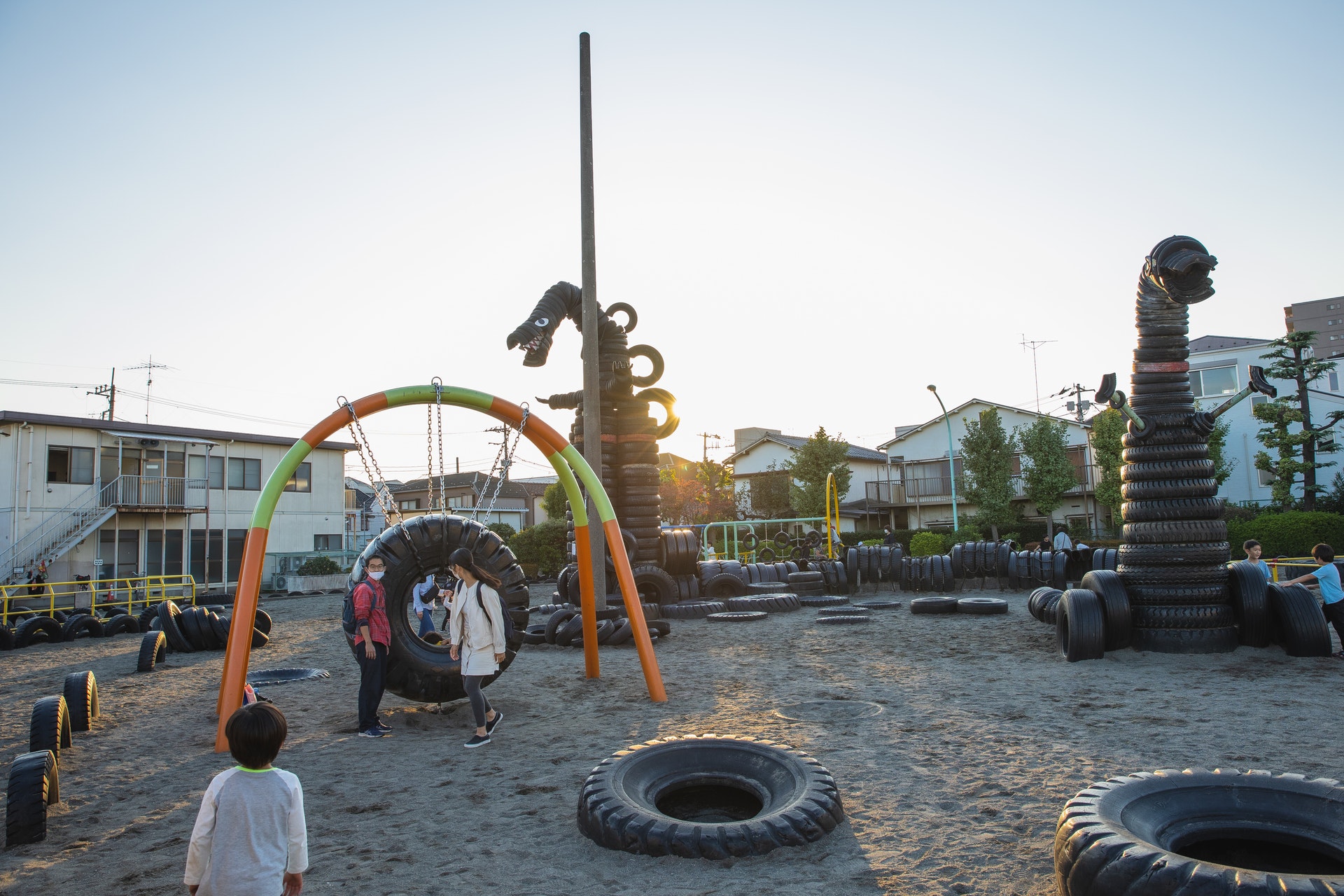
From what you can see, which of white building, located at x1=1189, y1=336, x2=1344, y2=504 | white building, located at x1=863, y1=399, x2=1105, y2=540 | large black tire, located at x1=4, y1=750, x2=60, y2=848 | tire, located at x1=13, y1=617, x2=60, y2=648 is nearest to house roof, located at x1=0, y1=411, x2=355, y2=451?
→ tire, located at x1=13, y1=617, x2=60, y2=648

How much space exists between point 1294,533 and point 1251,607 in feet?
68.9

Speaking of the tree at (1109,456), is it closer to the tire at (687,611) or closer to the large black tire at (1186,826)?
the tire at (687,611)

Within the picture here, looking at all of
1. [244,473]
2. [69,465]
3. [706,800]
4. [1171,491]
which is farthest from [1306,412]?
[69,465]

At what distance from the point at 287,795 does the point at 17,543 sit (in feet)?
105

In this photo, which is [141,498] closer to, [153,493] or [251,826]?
[153,493]

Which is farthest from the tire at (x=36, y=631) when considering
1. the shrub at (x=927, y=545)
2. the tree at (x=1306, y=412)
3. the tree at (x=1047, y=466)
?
the tree at (x=1047, y=466)

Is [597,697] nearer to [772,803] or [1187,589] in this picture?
[772,803]

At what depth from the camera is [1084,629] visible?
9.38m

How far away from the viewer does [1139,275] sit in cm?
1029

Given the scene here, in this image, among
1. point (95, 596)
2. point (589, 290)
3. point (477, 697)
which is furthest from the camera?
point (95, 596)

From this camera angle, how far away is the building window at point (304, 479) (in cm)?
3597

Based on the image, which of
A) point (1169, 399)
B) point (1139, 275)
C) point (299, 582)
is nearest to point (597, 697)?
point (1169, 399)

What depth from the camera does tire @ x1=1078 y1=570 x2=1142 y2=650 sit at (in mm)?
9539

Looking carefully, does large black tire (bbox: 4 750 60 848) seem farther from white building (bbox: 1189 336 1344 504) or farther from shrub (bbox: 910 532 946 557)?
white building (bbox: 1189 336 1344 504)
